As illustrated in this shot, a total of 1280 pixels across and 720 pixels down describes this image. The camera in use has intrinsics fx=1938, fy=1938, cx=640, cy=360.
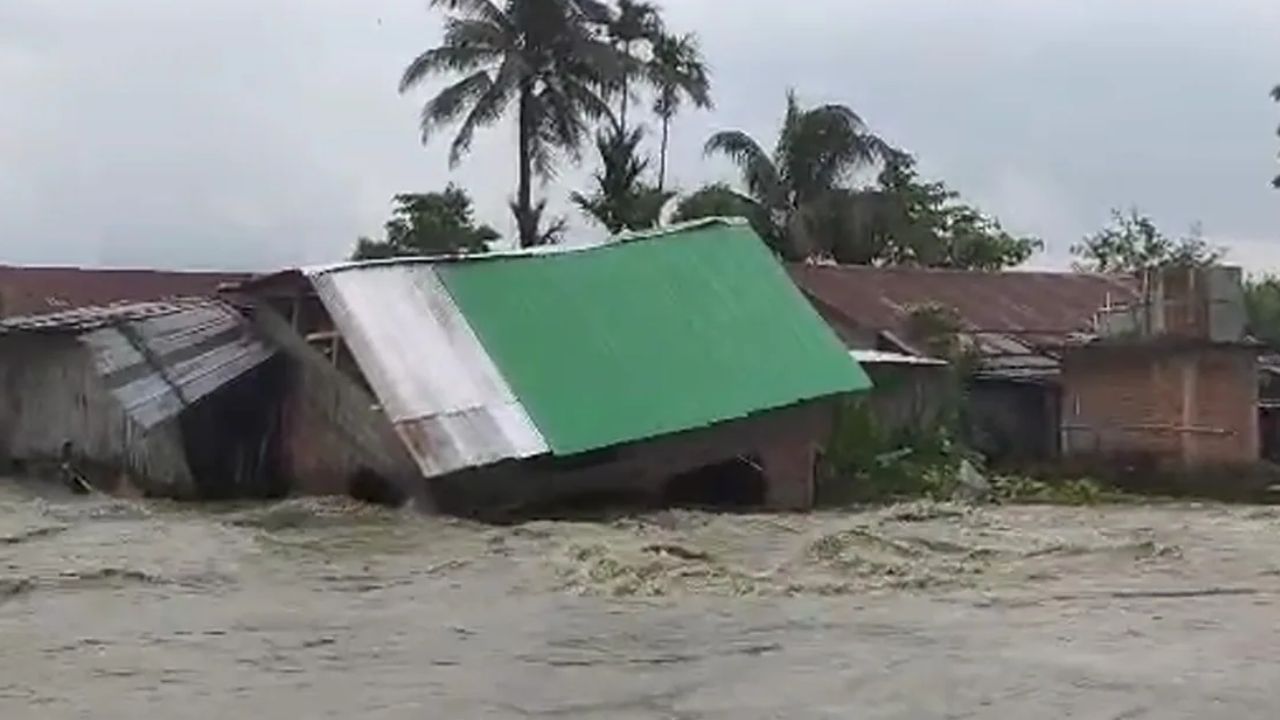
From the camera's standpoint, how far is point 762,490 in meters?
22.4

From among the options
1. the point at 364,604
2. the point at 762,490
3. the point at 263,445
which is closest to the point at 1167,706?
the point at 364,604

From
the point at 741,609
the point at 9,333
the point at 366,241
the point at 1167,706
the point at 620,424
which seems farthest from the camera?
the point at 366,241

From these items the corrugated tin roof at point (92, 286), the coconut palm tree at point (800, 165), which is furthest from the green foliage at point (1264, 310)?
the corrugated tin roof at point (92, 286)

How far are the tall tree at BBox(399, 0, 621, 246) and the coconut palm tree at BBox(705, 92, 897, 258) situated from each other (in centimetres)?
297

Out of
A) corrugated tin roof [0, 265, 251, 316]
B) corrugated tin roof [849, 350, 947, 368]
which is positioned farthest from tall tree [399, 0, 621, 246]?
corrugated tin roof [849, 350, 947, 368]

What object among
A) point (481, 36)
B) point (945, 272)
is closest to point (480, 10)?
point (481, 36)

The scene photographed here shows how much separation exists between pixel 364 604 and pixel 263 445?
355 inches

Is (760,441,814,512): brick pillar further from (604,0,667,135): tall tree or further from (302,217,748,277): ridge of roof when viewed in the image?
(604,0,667,135): tall tree

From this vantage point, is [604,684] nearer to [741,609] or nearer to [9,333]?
[741,609]

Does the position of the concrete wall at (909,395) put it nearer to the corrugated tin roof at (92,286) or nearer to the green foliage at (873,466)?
the green foliage at (873,466)

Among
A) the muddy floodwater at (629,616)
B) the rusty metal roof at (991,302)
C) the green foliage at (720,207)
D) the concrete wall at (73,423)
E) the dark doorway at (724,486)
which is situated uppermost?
the green foliage at (720,207)

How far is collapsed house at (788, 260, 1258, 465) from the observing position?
28000 millimetres

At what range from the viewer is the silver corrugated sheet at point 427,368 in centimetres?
1952

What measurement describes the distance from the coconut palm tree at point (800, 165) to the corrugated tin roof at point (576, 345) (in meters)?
13.8
